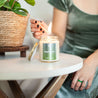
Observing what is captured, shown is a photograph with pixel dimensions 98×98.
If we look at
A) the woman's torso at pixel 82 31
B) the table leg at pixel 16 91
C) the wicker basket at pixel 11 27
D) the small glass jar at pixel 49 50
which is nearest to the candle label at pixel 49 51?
the small glass jar at pixel 49 50

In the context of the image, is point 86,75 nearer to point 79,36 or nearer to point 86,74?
point 86,74

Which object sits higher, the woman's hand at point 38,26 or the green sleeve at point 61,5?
the green sleeve at point 61,5

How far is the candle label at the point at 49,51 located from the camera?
66cm

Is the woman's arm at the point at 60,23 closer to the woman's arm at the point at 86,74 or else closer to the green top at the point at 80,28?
the green top at the point at 80,28

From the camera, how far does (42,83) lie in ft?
3.67

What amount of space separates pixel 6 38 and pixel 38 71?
316 mm

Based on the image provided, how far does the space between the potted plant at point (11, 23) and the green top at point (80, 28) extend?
1.28 ft

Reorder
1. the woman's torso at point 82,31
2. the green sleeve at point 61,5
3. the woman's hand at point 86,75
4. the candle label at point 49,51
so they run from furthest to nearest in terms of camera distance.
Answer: the green sleeve at point 61,5 < the woman's torso at point 82,31 < the woman's hand at point 86,75 < the candle label at point 49,51

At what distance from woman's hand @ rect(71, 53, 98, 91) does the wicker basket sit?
0.33m

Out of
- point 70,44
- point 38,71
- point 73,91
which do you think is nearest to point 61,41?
point 70,44

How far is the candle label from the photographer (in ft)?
2.17

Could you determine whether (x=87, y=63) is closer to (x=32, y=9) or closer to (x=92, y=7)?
(x=92, y=7)

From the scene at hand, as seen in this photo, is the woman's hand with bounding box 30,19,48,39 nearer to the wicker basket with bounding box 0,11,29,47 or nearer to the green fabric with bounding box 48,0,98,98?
the wicker basket with bounding box 0,11,29,47

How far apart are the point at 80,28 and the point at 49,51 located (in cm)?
50
